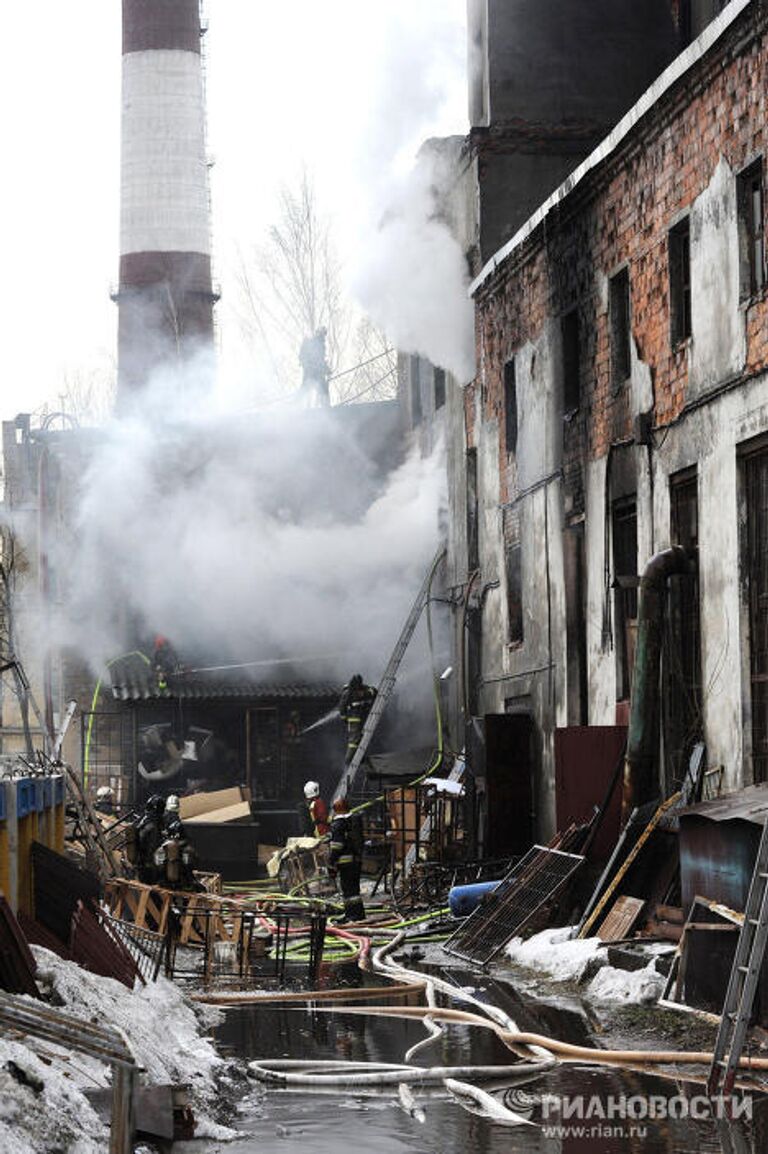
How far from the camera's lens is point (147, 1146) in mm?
8031

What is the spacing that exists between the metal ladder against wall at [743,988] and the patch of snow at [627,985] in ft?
10.3

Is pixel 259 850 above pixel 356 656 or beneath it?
beneath

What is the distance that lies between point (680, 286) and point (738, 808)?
22.7ft

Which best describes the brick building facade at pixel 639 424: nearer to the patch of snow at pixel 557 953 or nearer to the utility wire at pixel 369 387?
the patch of snow at pixel 557 953

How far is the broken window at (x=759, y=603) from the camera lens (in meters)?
15.8

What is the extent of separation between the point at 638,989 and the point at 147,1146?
610 cm

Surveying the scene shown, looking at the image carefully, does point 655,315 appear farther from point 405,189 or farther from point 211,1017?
point 405,189

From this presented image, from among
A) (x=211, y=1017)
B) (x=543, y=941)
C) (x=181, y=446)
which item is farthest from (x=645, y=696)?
(x=181, y=446)

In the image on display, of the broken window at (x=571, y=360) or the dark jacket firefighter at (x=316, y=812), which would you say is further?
the dark jacket firefighter at (x=316, y=812)

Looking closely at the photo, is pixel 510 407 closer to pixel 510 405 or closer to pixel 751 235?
pixel 510 405

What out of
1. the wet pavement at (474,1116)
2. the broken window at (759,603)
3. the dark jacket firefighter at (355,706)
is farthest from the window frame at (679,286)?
the dark jacket firefighter at (355,706)

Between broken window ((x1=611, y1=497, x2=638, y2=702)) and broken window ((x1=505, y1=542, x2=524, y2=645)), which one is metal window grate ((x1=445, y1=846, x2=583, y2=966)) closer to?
broken window ((x1=611, y1=497, x2=638, y2=702))

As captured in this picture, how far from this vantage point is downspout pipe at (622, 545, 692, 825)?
56.8 feet

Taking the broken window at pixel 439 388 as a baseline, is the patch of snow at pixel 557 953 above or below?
below
